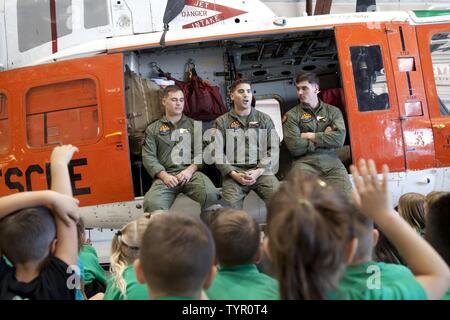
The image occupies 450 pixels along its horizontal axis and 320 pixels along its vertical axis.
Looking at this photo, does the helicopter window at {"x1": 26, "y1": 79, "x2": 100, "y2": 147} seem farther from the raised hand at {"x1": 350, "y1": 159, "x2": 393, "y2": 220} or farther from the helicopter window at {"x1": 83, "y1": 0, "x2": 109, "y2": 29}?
the raised hand at {"x1": 350, "y1": 159, "x2": 393, "y2": 220}

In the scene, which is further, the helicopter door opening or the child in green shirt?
the helicopter door opening

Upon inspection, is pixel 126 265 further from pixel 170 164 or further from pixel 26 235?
pixel 170 164

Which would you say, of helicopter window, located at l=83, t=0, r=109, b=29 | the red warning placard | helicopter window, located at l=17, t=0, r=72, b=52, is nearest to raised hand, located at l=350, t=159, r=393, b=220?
the red warning placard

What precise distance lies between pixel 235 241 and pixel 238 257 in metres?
0.07

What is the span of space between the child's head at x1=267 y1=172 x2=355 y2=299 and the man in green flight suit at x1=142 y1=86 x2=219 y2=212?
2290 millimetres

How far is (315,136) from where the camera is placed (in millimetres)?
3604

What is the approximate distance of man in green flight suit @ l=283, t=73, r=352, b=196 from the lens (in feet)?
11.7

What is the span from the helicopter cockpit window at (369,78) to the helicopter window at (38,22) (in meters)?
3.20

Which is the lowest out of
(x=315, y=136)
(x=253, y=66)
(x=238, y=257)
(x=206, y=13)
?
(x=238, y=257)

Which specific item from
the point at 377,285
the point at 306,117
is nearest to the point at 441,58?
the point at 306,117

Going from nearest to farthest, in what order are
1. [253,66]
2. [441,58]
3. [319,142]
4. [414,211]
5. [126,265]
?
[126,265], [414,211], [319,142], [441,58], [253,66]

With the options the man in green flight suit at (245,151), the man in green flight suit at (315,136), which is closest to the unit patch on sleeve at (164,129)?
the man in green flight suit at (245,151)

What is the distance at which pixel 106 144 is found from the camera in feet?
11.7

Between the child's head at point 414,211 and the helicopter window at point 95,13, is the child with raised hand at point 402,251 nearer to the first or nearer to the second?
the child's head at point 414,211
